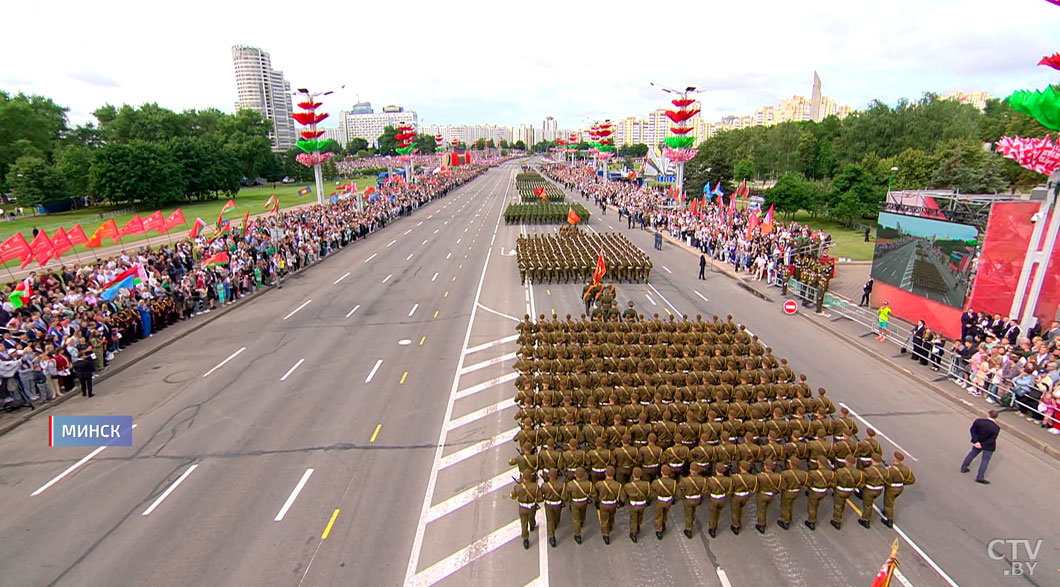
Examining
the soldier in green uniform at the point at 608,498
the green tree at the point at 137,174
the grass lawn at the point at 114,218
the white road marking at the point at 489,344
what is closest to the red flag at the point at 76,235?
the grass lawn at the point at 114,218

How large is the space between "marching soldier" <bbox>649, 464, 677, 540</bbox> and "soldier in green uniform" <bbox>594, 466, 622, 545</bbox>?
681 millimetres

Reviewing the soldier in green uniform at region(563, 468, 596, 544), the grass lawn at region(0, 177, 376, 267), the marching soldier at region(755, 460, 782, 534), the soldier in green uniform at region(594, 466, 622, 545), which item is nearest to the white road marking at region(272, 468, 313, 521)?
the soldier in green uniform at region(563, 468, 596, 544)

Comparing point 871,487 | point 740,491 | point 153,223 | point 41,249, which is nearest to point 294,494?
point 740,491

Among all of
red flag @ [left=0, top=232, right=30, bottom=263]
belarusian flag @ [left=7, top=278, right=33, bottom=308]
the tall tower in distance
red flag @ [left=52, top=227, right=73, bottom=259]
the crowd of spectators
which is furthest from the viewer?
the tall tower in distance

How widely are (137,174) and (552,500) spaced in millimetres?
72158

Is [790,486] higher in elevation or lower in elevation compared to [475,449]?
higher

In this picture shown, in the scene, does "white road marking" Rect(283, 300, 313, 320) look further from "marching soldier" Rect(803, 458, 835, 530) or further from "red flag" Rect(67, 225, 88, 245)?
"marching soldier" Rect(803, 458, 835, 530)

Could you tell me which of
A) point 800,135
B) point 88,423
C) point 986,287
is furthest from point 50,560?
point 800,135

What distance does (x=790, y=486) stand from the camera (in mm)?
8648

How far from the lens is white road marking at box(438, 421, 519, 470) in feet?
36.0

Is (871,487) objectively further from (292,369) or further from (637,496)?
(292,369)

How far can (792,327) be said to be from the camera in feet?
65.9

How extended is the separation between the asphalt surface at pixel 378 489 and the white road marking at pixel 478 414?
6 cm

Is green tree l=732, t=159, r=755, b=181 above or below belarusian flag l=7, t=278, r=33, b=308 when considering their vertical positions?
above
